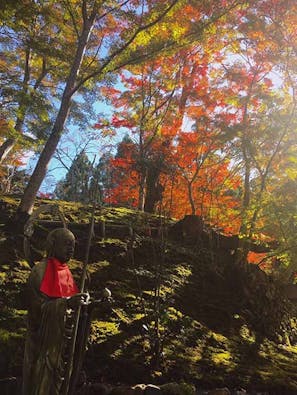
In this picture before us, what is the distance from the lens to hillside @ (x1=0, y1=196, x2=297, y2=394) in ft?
16.5

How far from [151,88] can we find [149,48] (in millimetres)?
6069

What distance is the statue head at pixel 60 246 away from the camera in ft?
10.3

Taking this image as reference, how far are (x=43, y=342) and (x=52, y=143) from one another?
646 centimetres

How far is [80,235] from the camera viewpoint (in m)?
8.99

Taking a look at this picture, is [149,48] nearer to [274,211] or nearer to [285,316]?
[274,211]

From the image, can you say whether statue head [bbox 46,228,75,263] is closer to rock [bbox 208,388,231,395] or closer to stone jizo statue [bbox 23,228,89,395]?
stone jizo statue [bbox 23,228,89,395]

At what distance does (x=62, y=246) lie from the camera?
315cm

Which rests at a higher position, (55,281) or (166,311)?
(55,281)

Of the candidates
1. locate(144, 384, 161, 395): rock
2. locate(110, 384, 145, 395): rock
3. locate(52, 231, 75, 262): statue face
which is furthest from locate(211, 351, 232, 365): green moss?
locate(52, 231, 75, 262): statue face

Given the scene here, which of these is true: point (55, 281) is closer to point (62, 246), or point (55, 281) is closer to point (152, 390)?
point (62, 246)

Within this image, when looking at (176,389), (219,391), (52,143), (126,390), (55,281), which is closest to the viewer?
(55,281)

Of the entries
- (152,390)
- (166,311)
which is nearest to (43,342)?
(152,390)

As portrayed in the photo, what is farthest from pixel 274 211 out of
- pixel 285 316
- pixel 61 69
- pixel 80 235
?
pixel 61 69

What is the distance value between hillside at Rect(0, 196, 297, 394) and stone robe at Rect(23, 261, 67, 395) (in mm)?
725
